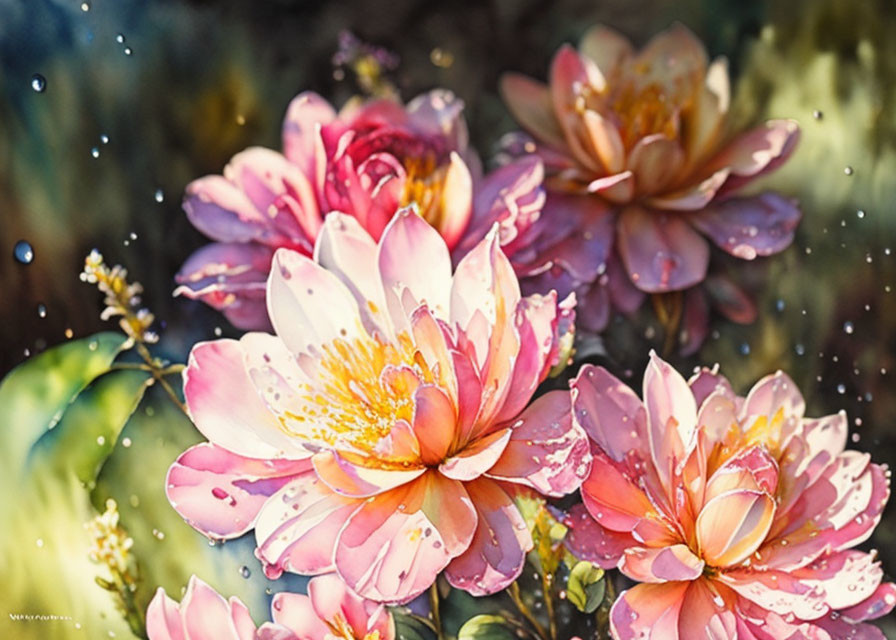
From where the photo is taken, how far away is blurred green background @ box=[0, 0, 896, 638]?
16.1 inches

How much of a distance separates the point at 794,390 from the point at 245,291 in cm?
23

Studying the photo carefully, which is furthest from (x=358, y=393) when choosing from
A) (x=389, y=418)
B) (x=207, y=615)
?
(x=207, y=615)

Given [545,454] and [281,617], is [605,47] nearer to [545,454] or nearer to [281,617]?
[545,454]

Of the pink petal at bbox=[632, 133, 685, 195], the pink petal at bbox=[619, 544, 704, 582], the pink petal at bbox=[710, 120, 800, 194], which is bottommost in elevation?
the pink petal at bbox=[619, 544, 704, 582]

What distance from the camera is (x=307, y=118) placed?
1.36 ft

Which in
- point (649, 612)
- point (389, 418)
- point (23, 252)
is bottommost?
point (649, 612)

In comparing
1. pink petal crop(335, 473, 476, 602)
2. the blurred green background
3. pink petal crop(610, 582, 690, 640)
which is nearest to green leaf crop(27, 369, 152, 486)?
the blurred green background

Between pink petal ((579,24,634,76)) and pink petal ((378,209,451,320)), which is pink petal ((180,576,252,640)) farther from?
pink petal ((579,24,634,76))

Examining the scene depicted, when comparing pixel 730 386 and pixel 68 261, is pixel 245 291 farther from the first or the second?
pixel 730 386

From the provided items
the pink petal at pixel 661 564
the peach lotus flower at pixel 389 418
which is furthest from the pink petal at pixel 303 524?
the pink petal at pixel 661 564

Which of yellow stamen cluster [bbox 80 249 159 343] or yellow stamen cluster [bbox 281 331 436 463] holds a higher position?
yellow stamen cluster [bbox 80 249 159 343]

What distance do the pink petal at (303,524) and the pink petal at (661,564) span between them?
0.36ft

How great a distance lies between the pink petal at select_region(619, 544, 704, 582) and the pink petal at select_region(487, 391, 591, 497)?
0.04 meters

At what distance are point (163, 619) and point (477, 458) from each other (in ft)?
0.51
